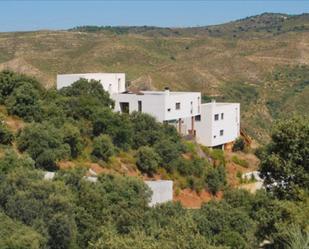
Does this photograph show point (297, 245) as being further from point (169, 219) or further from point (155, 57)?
point (155, 57)

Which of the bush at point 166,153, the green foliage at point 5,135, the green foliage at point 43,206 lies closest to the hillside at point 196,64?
the bush at point 166,153

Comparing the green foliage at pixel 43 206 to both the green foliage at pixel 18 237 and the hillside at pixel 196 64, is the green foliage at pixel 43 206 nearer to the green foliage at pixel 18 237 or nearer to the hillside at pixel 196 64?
the green foliage at pixel 18 237

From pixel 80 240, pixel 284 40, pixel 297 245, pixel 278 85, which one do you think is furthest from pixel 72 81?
pixel 284 40

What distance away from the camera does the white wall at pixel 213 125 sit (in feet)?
159

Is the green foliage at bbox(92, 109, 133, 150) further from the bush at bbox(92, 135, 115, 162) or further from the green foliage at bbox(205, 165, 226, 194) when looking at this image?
the green foliage at bbox(205, 165, 226, 194)

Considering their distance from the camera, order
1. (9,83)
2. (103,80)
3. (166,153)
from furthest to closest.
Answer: (103,80) < (166,153) < (9,83)

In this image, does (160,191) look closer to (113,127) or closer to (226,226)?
(226,226)

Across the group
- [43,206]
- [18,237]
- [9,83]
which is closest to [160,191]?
[43,206]

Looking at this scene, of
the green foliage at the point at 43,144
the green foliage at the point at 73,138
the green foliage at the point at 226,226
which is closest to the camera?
the green foliage at the point at 226,226

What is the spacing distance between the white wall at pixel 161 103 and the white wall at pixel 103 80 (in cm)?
217

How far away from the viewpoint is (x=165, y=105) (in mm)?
44656

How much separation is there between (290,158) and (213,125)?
23187mm

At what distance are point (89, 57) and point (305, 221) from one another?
79.6 meters

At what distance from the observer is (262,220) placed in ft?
77.4
